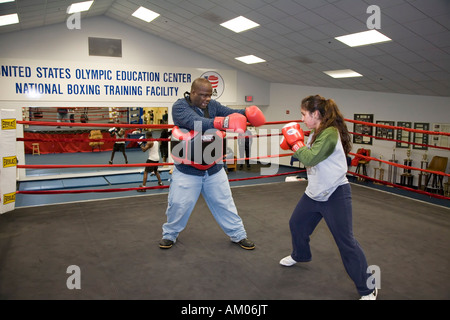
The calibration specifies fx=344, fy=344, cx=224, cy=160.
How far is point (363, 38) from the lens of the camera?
14.8ft

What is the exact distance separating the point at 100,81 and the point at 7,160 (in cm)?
405

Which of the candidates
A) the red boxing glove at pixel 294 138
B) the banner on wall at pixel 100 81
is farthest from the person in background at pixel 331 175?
the banner on wall at pixel 100 81

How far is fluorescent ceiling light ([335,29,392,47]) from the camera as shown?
166 inches

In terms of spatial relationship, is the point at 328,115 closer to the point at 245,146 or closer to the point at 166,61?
the point at 166,61

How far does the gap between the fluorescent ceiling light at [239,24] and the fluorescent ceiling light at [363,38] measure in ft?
4.16

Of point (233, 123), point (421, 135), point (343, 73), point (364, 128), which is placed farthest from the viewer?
point (364, 128)

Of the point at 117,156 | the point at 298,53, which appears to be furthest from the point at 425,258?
the point at 117,156

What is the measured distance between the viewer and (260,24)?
490 cm

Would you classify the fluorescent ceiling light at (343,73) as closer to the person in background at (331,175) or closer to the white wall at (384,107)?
the white wall at (384,107)

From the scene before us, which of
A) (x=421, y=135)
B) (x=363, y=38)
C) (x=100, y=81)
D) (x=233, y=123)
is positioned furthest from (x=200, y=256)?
(x=421, y=135)

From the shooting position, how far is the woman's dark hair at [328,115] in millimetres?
1680
